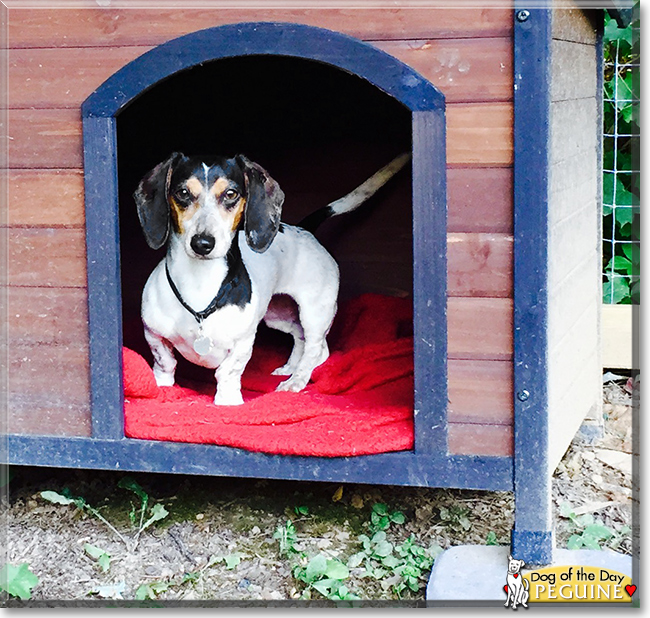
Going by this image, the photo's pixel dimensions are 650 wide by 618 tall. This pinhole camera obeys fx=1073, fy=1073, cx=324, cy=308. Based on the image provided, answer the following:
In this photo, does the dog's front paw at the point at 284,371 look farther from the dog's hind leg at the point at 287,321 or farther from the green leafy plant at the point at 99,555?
the green leafy plant at the point at 99,555

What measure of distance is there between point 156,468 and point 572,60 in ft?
5.37

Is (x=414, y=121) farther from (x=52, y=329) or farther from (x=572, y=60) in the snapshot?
(x=52, y=329)

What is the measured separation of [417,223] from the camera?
8.73 ft

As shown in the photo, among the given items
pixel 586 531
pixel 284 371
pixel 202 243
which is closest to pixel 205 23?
pixel 202 243

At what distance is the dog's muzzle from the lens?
9.61 ft

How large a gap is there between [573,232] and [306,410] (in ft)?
3.11

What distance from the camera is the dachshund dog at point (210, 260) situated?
9.83 ft

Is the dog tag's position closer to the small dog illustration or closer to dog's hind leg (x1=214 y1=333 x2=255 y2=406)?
dog's hind leg (x1=214 y1=333 x2=255 y2=406)

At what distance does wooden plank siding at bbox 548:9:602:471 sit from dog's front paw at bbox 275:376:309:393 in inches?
33.7

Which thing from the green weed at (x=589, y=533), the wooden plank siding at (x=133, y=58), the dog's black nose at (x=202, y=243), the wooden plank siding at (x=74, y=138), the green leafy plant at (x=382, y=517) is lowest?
the green weed at (x=589, y=533)

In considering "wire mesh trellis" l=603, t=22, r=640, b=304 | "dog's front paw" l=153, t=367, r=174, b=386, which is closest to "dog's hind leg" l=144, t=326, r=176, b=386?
"dog's front paw" l=153, t=367, r=174, b=386

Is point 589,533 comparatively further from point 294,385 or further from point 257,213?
point 257,213

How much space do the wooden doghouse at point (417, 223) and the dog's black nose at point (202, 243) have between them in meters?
0.21

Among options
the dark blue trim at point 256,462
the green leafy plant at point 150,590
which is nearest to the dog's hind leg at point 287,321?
the dark blue trim at point 256,462
